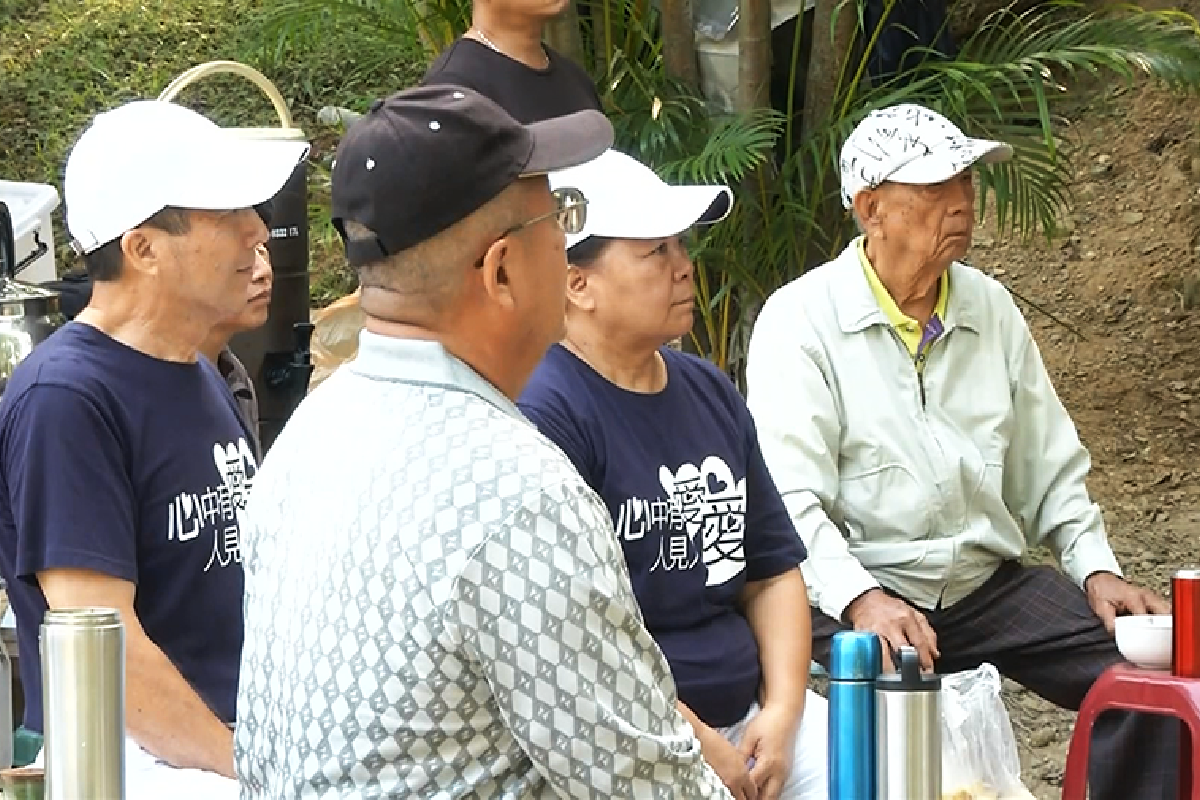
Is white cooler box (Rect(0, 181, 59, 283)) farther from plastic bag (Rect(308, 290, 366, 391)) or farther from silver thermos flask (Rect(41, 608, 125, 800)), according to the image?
silver thermos flask (Rect(41, 608, 125, 800))

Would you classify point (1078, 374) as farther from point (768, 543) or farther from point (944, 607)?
point (768, 543)

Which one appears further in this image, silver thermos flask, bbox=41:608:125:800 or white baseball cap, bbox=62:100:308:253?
white baseball cap, bbox=62:100:308:253

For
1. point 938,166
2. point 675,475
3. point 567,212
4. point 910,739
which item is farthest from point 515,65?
point 910,739

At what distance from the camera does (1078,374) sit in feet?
25.1

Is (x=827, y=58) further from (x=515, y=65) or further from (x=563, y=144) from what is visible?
(x=563, y=144)

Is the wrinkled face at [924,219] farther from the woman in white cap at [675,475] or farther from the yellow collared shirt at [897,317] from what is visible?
the woman in white cap at [675,475]

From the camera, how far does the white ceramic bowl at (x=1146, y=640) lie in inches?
135

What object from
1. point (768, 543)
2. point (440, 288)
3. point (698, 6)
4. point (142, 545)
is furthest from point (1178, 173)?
point (440, 288)

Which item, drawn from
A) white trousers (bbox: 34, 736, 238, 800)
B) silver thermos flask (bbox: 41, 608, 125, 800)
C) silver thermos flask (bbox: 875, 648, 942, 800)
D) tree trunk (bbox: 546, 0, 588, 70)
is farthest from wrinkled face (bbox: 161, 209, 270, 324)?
tree trunk (bbox: 546, 0, 588, 70)

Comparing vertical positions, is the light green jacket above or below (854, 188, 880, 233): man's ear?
below

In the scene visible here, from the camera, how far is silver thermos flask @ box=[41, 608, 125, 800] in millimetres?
1843

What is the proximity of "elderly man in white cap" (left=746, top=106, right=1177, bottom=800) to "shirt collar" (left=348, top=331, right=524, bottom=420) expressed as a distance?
6.01 feet

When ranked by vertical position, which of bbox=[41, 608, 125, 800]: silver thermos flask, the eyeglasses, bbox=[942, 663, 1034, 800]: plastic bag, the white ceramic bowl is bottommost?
bbox=[942, 663, 1034, 800]: plastic bag

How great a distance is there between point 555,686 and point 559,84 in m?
2.41
